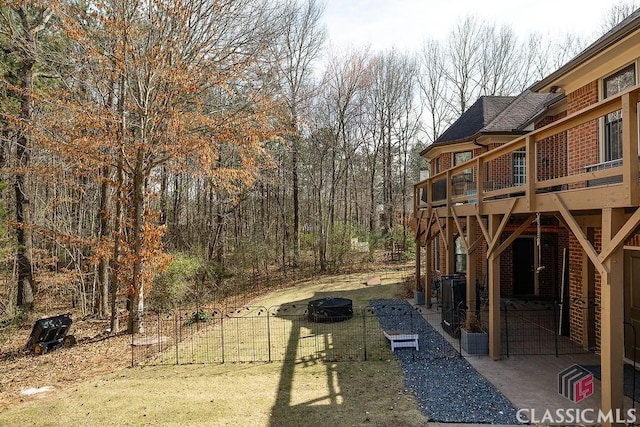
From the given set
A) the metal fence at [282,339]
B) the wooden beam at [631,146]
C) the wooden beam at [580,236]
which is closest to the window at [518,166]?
the metal fence at [282,339]

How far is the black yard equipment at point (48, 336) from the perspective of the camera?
29.8 ft

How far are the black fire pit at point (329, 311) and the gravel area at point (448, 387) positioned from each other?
259cm

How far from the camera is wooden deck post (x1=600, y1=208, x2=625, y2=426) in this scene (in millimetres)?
4035

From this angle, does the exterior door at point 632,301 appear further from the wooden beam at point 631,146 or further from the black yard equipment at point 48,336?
the black yard equipment at point 48,336

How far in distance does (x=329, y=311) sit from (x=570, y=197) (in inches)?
287

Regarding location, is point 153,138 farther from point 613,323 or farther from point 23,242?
point 613,323

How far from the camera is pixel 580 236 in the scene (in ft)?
15.0

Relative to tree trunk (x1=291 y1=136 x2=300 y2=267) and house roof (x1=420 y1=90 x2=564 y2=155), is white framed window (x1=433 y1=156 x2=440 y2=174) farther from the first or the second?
tree trunk (x1=291 y1=136 x2=300 y2=267)

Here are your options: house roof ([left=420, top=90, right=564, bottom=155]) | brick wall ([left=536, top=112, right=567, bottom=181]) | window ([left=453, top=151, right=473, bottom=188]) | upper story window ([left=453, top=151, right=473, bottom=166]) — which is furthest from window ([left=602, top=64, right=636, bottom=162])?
upper story window ([left=453, top=151, right=473, bottom=166])

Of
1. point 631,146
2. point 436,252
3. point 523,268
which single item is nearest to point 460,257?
point 436,252

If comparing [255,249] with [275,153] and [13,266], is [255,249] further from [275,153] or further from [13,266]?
[13,266]

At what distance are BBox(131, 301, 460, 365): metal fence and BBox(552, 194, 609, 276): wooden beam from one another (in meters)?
3.74

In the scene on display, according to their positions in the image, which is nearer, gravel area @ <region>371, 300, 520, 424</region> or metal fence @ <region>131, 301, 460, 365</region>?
gravel area @ <region>371, 300, 520, 424</region>

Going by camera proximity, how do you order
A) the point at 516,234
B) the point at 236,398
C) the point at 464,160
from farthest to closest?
the point at 464,160 → the point at 516,234 → the point at 236,398
